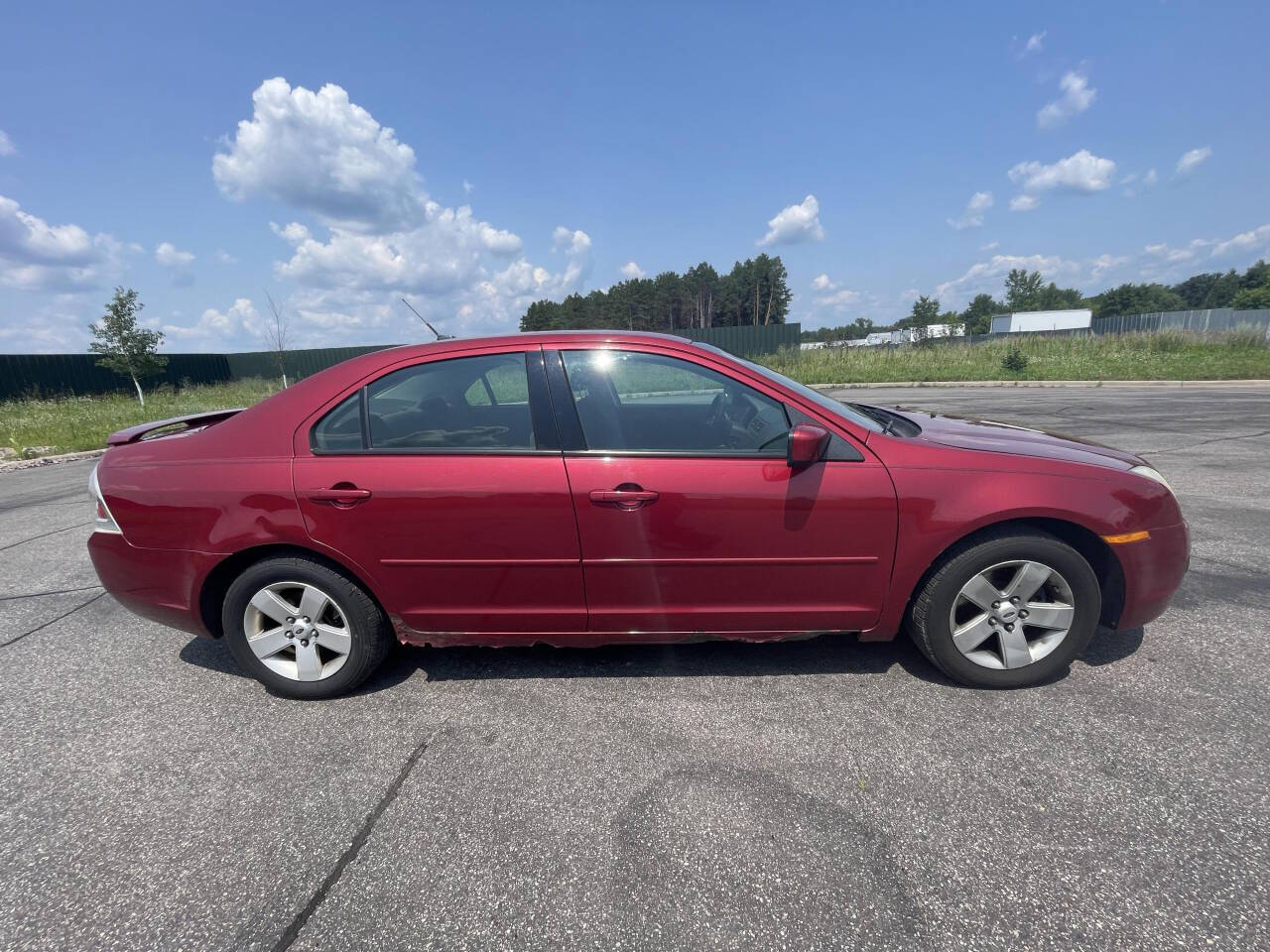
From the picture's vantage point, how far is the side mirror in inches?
91.6

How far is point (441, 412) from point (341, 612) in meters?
1.03

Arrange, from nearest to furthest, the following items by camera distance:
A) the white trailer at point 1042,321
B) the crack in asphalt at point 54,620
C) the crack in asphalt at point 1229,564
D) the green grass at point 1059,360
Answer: the crack in asphalt at point 54,620 → the crack in asphalt at point 1229,564 → the green grass at point 1059,360 → the white trailer at point 1042,321

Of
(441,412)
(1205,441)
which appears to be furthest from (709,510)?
(1205,441)

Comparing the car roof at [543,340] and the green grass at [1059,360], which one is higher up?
the car roof at [543,340]

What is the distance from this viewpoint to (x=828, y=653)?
2.97m

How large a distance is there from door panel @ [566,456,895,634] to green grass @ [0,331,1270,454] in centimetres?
1576

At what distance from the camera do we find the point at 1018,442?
2.73 meters

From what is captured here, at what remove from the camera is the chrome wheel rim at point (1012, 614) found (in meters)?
2.50

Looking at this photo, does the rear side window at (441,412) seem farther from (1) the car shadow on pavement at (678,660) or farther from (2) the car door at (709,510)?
(1) the car shadow on pavement at (678,660)

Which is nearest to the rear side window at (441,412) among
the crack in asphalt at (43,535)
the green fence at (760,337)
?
the crack in asphalt at (43,535)

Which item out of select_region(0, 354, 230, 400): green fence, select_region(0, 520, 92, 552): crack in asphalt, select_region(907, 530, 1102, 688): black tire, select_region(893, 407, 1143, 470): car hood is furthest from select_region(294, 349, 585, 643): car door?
select_region(0, 354, 230, 400): green fence

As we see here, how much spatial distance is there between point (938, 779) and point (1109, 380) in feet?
67.9

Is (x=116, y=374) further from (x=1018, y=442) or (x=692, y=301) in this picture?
(x=692, y=301)

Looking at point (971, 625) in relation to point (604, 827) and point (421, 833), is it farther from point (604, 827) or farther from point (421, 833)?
→ point (421, 833)
